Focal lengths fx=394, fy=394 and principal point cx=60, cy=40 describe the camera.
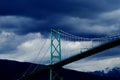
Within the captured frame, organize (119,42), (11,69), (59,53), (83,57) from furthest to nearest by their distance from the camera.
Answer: (11,69) < (59,53) < (83,57) < (119,42)

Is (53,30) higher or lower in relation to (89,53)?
higher

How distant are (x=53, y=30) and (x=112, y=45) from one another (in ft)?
76.0

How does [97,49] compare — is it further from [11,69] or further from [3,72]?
[11,69]

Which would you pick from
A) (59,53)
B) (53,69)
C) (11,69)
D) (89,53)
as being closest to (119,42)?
(89,53)

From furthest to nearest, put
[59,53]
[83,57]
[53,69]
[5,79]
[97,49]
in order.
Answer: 1. [5,79]
2. [59,53]
3. [53,69]
4. [83,57]
5. [97,49]

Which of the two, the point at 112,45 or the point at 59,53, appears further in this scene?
the point at 59,53

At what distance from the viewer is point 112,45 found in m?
43.3

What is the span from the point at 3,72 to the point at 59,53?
121 meters

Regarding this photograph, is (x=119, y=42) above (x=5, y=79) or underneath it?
above

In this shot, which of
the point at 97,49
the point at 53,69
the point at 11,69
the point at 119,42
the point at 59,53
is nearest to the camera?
the point at 119,42

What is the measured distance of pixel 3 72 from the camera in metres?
180

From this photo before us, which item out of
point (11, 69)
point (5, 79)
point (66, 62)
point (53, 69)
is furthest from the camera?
point (11, 69)

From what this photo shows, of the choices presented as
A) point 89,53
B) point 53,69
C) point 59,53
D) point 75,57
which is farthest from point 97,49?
point 59,53

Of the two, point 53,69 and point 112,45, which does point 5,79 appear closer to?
point 53,69
